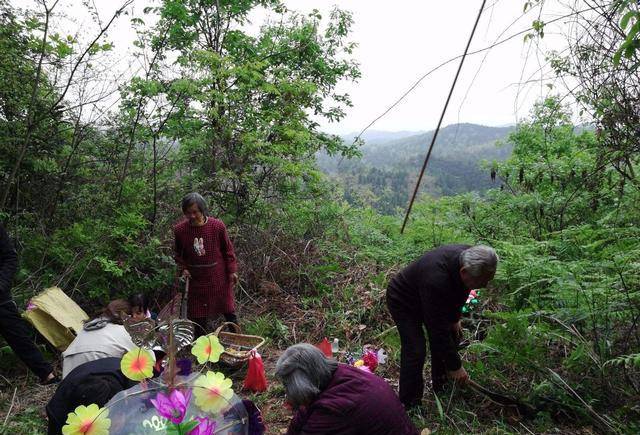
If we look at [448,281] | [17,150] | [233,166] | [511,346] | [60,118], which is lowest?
[511,346]

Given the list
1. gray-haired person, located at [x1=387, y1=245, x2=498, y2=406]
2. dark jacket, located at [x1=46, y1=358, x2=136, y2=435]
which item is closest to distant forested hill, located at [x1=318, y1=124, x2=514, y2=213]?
gray-haired person, located at [x1=387, y1=245, x2=498, y2=406]

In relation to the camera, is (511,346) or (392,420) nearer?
(392,420)

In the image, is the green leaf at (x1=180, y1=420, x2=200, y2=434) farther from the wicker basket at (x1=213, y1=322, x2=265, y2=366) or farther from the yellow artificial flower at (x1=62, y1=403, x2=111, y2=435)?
the wicker basket at (x1=213, y1=322, x2=265, y2=366)

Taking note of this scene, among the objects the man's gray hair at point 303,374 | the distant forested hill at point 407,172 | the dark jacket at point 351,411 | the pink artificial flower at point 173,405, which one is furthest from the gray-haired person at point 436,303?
the distant forested hill at point 407,172

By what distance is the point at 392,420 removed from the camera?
2.08m

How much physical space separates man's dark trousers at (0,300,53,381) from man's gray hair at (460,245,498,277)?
144 inches

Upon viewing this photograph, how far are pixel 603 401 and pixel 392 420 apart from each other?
1.78m

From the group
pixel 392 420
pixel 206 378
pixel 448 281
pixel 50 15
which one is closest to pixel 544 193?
pixel 448 281

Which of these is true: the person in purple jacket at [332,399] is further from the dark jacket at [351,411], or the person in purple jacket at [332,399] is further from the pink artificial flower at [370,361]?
the pink artificial flower at [370,361]

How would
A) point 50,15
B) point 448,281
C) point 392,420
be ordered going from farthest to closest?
1. point 50,15
2. point 448,281
3. point 392,420

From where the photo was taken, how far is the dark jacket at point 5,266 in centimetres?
375

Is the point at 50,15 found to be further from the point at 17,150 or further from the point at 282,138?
the point at 282,138

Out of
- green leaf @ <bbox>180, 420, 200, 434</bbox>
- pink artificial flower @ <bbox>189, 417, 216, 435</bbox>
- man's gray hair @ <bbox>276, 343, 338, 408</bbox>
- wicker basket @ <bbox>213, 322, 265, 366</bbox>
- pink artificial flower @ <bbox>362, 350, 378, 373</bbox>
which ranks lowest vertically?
pink artificial flower @ <bbox>362, 350, 378, 373</bbox>

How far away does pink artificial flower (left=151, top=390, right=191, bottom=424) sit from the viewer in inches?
54.6
